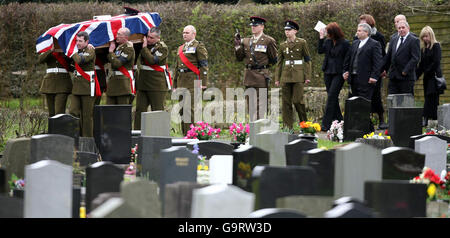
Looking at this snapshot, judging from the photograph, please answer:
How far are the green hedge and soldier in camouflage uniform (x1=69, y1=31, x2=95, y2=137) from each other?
5478 millimetres

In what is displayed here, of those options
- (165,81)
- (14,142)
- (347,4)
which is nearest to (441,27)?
(347,4)

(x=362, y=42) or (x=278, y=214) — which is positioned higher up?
(x=362, y=42)

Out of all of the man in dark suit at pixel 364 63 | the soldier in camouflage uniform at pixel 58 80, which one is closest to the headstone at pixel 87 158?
the soldier in camouflage uniform at pixel 58 80

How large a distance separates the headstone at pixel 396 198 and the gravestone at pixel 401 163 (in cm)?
107

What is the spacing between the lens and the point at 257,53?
12586 mm

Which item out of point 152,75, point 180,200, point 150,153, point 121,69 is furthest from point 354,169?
point 152,75

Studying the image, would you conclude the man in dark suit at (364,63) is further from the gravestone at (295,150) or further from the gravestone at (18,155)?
the gravestone at (18,155)

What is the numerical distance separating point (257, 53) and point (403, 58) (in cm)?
222

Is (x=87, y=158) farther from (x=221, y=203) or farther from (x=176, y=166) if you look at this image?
(x=221, y=203)

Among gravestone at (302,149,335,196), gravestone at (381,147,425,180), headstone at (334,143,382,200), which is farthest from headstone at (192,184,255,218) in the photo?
gravestone at (381,147,425,180)

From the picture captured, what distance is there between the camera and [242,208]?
471cm

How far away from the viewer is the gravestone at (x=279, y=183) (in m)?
5.36
